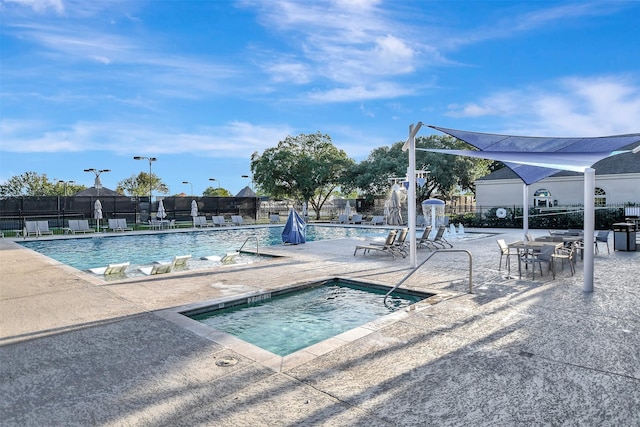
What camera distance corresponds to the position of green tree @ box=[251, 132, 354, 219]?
1421 inches

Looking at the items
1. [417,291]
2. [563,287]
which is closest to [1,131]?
[417,291]

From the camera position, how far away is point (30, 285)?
7.88m

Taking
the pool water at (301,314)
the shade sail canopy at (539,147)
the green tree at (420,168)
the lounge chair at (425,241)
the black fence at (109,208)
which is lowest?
the pool water at (301,314)

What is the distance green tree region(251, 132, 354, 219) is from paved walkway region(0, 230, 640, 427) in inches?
1168

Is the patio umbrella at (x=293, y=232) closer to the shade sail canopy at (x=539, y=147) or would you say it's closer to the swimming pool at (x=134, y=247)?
the swimming pool at (x=134, y=247)

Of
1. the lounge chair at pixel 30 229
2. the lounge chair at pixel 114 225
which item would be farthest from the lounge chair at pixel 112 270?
the lounge chair at pixel 114 225

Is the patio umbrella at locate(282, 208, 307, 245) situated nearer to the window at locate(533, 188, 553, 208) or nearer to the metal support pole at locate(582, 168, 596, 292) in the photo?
the metal support pole at locate(582, 168, 596, 292)

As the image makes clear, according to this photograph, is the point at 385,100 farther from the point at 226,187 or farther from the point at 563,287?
the point at 226,187

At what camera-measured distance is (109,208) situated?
2680 centimetres

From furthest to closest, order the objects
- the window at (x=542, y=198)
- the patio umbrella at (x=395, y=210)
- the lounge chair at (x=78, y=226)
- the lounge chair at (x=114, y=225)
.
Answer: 1. the window at (x=542, y=198)
2. the patio umbrella at (x=395, y=210)
3. the lounge chair at (x=114, y=225)
4. the lounge chair at (x=78, y=226)

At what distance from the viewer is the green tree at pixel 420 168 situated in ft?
115

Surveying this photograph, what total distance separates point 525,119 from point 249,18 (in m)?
23.8

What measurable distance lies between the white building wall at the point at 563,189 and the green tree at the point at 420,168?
462 centimetres

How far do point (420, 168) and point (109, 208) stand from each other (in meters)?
24.4
